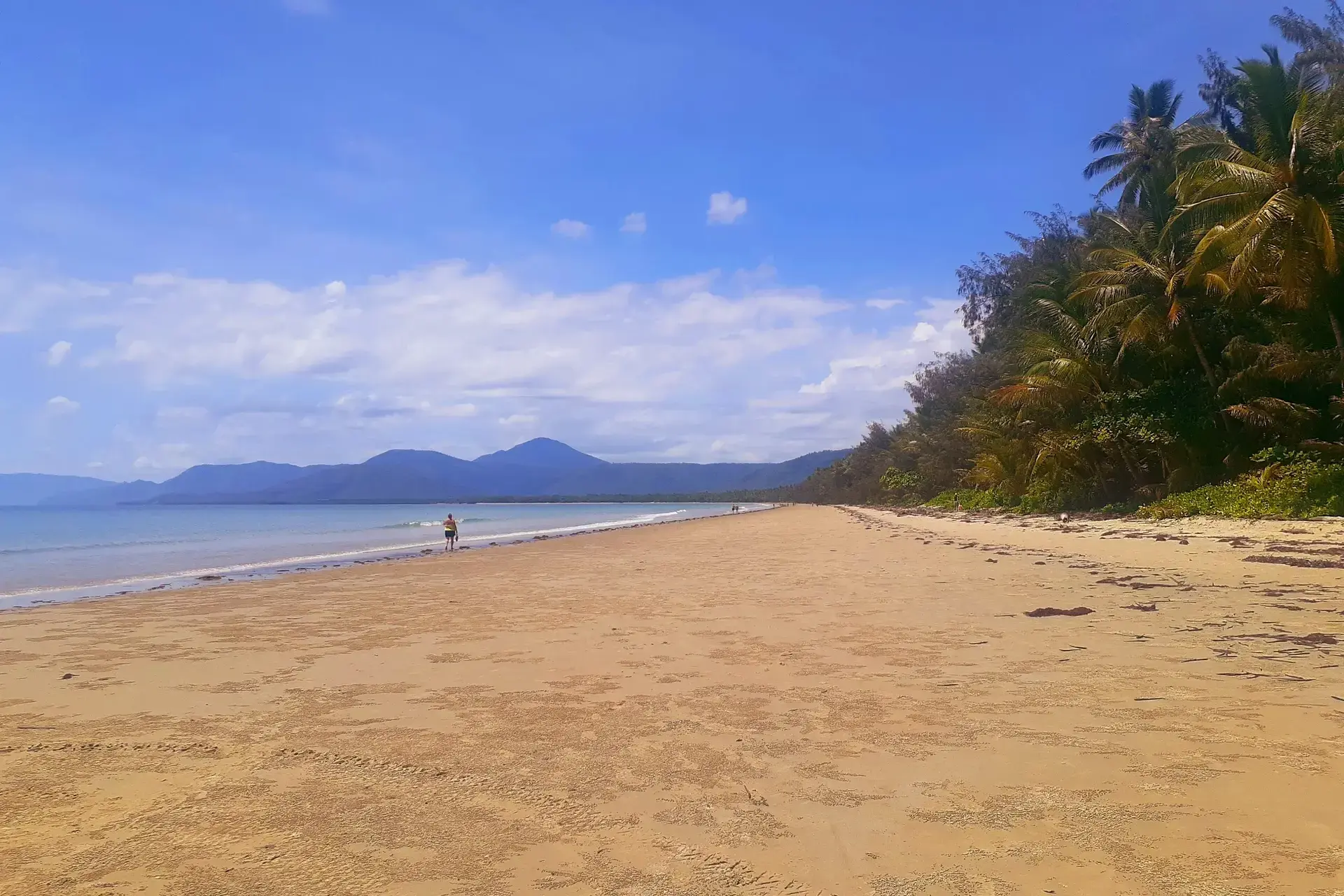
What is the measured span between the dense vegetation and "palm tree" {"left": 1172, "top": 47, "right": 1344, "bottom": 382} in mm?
36

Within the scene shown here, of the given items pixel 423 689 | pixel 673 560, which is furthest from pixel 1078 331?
pixel 423 689

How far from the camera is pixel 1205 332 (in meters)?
19.2

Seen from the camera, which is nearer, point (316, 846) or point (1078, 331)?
point (316, 846)

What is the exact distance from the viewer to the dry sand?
2645 mm

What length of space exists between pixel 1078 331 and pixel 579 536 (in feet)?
66.3

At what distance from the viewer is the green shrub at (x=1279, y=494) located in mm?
13914

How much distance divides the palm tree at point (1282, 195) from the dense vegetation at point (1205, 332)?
0.04 meters

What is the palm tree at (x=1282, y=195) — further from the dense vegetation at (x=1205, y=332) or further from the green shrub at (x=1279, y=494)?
the green shrub at (x=1279, y=494)

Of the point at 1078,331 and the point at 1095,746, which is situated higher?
the point at 1078,331

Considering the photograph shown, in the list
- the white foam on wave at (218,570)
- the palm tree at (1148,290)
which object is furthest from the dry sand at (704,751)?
the palm tree at (1148,290)

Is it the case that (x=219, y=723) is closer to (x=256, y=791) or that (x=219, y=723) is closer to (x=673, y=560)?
(x=256, y=791)

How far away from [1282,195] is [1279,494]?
5800mm

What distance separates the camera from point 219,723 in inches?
180

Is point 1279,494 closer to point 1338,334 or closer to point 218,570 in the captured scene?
point 1338,334
